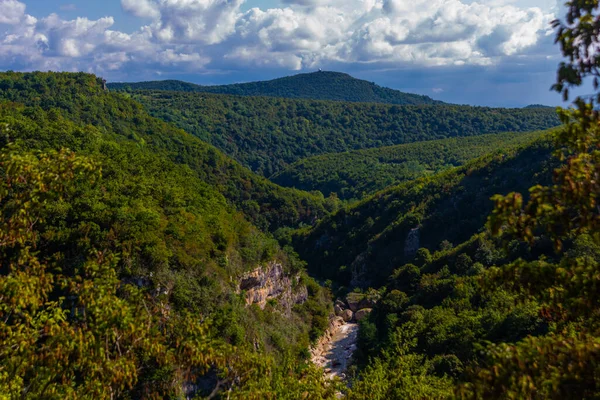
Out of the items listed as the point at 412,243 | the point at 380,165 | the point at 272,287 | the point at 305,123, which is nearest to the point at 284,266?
the point at 272,287

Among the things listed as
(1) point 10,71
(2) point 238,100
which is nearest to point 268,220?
(1) point 10,71

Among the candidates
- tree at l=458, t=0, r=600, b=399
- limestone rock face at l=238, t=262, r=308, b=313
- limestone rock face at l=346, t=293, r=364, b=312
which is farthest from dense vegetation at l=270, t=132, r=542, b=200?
tree at l=458, t=0, r=600, b=399

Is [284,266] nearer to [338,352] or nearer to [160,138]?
[338,352]

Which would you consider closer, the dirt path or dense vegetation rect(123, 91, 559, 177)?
the dirt path

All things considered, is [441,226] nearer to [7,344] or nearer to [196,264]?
[196,264]

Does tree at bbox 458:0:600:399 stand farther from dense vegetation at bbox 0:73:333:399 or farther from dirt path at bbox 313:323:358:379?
dirt path at bbox 313:323:358:379

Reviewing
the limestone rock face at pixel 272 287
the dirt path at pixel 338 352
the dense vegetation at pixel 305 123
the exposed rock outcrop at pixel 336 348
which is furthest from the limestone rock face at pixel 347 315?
the dense vegetation at pixel 305 123
